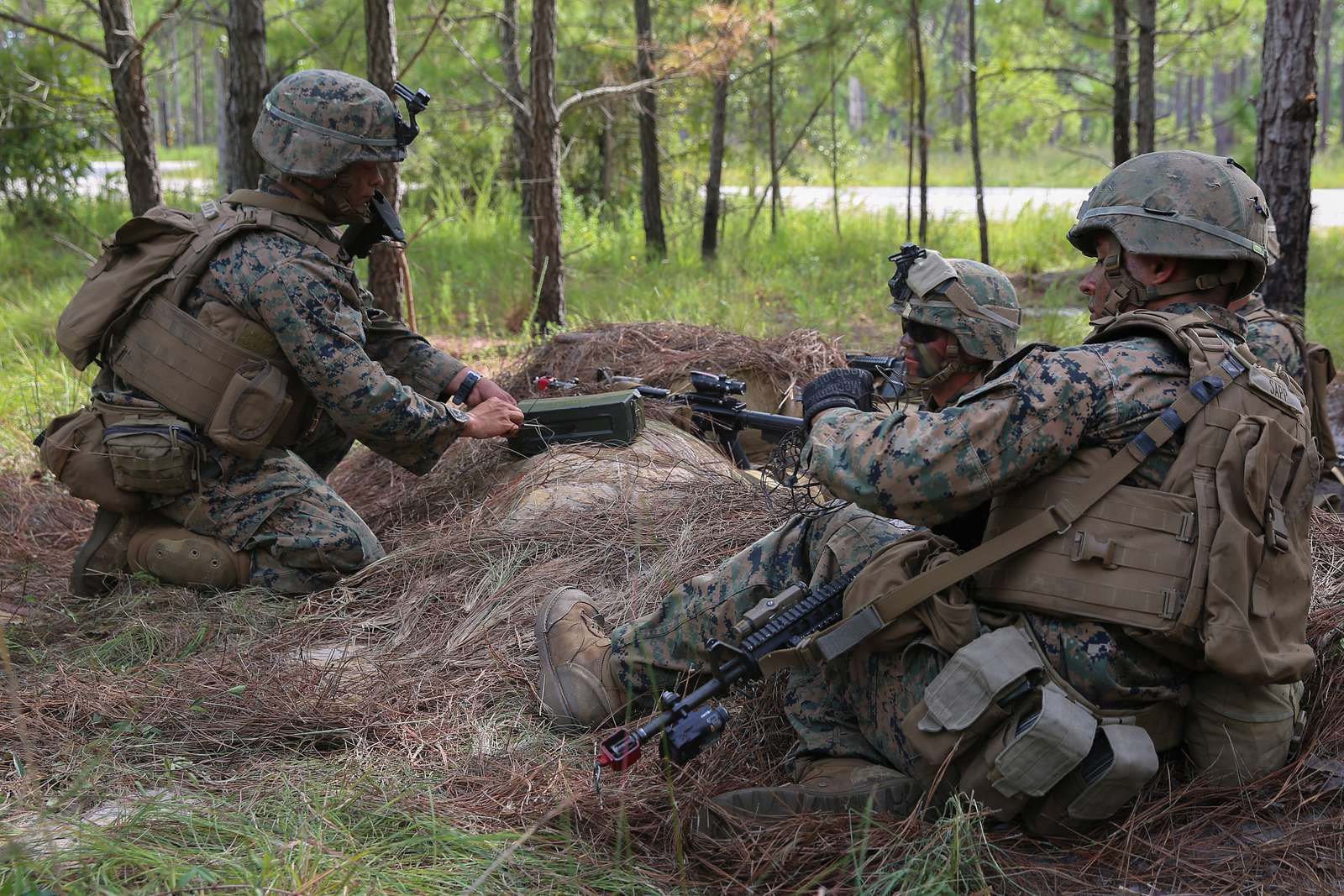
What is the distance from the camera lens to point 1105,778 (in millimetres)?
2270

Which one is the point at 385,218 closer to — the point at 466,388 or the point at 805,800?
the point at 466,388

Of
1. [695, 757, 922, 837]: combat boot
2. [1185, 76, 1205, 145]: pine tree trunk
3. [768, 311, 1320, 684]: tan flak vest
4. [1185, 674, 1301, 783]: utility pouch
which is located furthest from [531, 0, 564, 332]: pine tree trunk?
[1185, 76, 1205, 145]: pine tree trunk

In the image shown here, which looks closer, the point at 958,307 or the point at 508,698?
the point at 958,307

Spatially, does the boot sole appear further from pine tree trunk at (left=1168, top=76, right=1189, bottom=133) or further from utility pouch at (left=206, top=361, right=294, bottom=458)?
pine tree trunk at (left=1168, top=76, right=1189, bottom=133)

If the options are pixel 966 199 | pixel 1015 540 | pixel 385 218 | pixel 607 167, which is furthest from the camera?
pixel 966 199

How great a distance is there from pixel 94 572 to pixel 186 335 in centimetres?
95

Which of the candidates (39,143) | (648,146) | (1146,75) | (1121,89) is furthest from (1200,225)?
(39,143)

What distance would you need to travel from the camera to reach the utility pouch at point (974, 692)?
2283 millimetres

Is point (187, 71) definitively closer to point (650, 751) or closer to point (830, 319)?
point (830, 319)

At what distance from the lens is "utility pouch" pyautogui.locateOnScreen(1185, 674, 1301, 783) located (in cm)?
247

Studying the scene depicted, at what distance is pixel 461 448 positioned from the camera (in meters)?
5.43

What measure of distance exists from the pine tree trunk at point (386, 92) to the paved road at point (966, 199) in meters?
7.16

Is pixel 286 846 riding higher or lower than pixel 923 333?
lower

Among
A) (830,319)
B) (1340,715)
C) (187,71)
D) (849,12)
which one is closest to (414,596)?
(1340,715)
